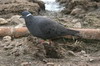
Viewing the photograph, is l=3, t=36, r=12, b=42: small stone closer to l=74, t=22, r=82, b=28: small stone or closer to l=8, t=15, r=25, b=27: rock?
l=8, t=15, r=25, b=27: rock

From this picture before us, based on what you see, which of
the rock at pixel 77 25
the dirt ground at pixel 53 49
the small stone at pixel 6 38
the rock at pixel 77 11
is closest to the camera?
the dirt ground at pixel 53 49

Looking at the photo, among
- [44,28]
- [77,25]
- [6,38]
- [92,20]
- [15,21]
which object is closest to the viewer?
[44,28]

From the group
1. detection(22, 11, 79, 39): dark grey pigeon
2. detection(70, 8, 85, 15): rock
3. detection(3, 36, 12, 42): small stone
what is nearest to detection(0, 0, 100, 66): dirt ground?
detection(3, 36, 12, 42): small stone

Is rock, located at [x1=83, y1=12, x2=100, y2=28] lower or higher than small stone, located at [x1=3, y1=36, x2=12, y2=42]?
lower

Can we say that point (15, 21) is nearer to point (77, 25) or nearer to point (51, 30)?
point (77, 25)

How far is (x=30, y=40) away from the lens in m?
7.18

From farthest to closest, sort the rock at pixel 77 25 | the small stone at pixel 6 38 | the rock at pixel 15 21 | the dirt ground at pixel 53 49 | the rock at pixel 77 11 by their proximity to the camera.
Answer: the rock at pixel 77 11 → the rock at pixel 15 21 → the rock at pixel 77 25 → the small stone at pixel 6 38 → the dirt ground at pixel 53 49

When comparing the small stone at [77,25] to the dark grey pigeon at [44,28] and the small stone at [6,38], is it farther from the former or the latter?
the dark grey pigeon at [44,28]

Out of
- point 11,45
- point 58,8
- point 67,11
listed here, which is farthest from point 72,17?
point 11,45

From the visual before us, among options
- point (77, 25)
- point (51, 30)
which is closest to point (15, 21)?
point (77, 25)

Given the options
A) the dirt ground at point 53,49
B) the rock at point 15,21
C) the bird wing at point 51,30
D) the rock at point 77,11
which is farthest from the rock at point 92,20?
the bird wing at point 51,30

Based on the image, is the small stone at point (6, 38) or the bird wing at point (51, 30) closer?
the bird wing at point (51, 30)

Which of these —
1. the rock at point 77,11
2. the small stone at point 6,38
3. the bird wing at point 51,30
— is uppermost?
the bird wing at point 51,30

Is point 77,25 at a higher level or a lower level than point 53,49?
lower
